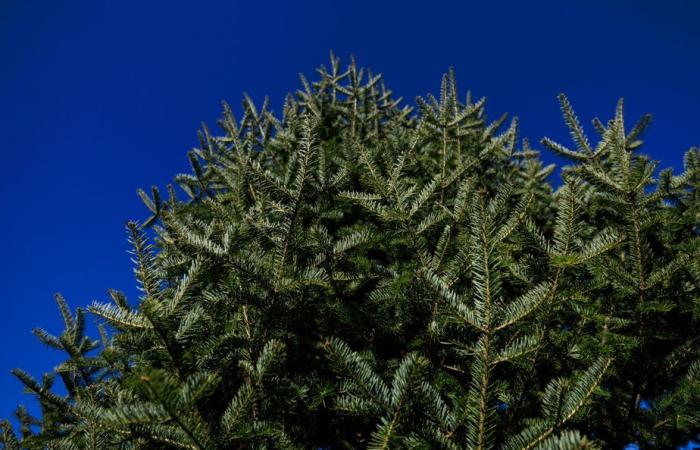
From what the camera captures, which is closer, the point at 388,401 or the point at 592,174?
the point at 388,401

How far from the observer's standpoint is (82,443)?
2.13 m

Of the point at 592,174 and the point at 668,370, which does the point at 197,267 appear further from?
the point at 668,370

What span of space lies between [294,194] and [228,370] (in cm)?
133

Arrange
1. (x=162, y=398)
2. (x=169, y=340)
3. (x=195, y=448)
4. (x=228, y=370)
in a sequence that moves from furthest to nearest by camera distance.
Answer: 1. (x=228, y=370)
2. (x=169, y=340)
3. (x=195, y=448)
4. (x=162, y=398)

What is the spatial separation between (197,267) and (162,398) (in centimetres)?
90

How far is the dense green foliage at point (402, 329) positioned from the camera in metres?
1.62

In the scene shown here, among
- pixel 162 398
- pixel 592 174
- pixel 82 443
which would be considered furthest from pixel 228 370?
pixel 592 174

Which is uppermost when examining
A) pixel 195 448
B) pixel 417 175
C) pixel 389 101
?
pixel 389 101

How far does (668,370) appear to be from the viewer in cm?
263

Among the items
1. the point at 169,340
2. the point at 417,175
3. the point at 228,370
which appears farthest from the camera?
the point at 417,175

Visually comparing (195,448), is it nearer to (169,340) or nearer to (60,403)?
(169,340)

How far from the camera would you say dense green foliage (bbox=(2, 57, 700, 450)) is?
162 centimetres

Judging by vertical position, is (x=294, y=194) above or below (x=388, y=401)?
above

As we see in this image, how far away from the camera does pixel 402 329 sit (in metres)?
2.92
